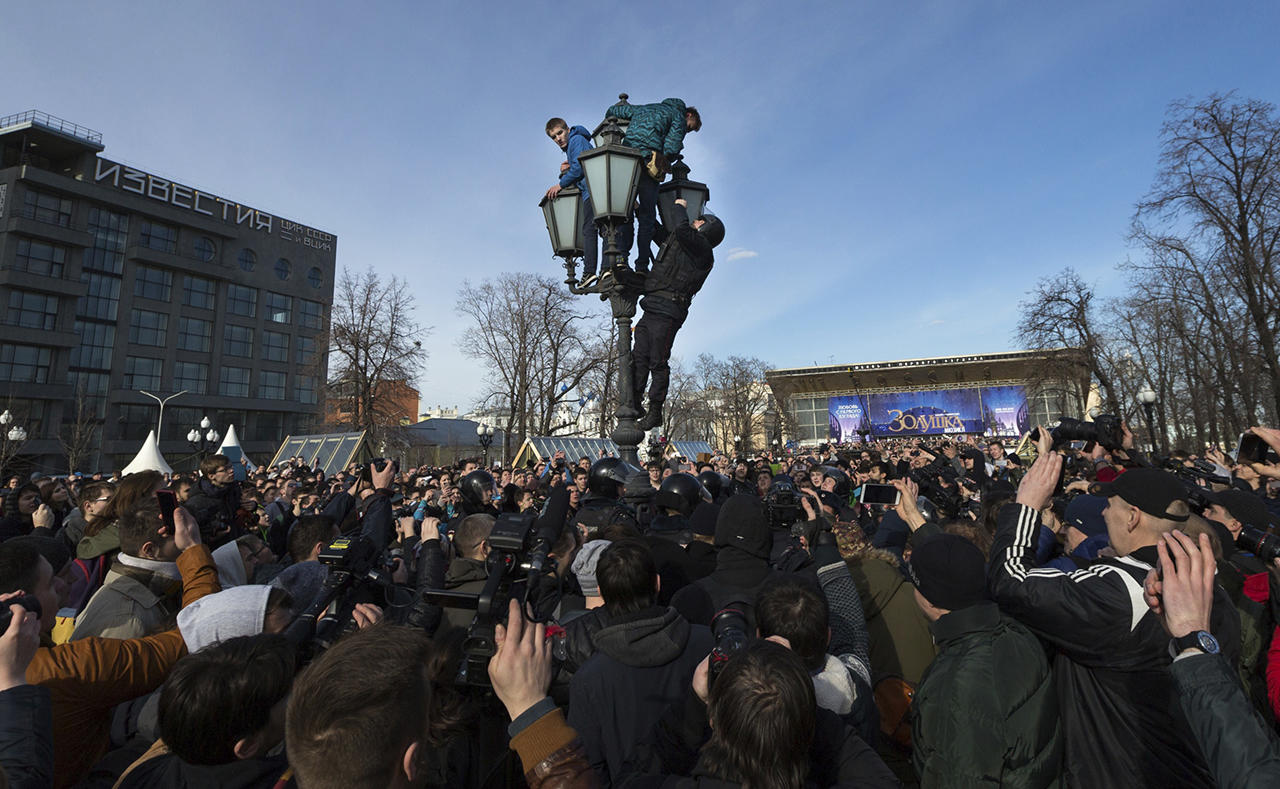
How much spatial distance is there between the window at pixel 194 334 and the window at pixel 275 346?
4.17 metres

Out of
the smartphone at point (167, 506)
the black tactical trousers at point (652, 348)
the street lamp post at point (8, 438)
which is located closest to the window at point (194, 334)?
the street lamp post at point (8, 438)

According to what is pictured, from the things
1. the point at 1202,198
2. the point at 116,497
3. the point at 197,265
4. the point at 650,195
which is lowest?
the point at 116,497

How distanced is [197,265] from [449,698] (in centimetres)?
6266

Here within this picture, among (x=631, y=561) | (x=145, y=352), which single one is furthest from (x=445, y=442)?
(x=631, y=561)

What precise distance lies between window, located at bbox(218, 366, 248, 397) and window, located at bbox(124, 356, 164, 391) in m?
4.22

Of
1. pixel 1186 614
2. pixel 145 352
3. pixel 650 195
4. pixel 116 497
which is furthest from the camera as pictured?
pixel 145 352

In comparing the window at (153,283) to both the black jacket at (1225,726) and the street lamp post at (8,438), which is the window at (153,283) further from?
the black jacket at (1225,726)

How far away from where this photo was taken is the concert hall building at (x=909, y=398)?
66.8 metres

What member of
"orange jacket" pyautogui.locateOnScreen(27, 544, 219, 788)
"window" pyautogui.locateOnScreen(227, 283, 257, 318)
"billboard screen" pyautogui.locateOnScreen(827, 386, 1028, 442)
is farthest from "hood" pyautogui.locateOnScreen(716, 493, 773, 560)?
"billboard screen" pyautogui.locateOnScreen(827, 386, 1028, 442)

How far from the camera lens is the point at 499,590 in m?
1.83

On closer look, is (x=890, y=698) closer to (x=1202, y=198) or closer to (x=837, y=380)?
(x=1202, y=198)

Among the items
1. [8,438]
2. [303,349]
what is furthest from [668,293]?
[303,349]

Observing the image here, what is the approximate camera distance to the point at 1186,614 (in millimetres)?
1704

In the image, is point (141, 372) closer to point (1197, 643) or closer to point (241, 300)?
point (241, 300)
